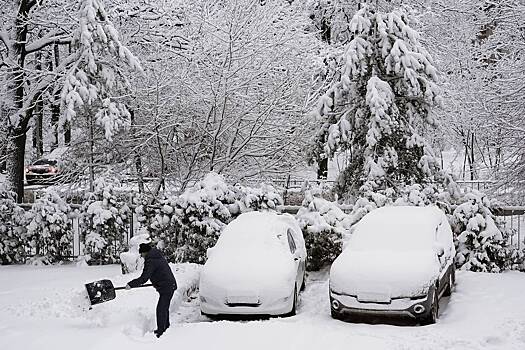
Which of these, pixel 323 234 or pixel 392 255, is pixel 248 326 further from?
pixel 323 234

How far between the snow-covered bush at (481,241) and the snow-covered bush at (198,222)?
197 inches

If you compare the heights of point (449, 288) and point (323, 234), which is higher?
point (323, 234)

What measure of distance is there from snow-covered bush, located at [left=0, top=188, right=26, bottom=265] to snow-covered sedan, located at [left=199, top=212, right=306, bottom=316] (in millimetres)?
6554

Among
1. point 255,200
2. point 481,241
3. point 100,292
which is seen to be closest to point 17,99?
point 255,200

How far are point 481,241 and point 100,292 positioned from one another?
7.63 metres

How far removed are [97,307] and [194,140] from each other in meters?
9.14

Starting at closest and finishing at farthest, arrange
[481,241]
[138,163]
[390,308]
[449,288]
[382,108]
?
[390,308], [449,288], [481,241], [382,108], [138,163]

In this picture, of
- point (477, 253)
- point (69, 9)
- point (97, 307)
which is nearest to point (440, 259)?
point (477, 253)

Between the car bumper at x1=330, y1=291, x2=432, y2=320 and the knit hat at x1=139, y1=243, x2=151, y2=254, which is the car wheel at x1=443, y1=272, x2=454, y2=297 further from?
the knit hat at x1=139, y1=243, x2=151, y2=254

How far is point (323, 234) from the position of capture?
13.9m

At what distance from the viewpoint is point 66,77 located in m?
16.6

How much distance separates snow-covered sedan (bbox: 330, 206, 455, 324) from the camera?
9469 mm

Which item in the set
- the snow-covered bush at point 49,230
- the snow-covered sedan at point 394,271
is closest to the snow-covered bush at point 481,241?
the snow-covered sedan at point 394,271

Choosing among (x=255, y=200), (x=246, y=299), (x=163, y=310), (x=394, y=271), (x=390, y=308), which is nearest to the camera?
(x=163, y=310)
